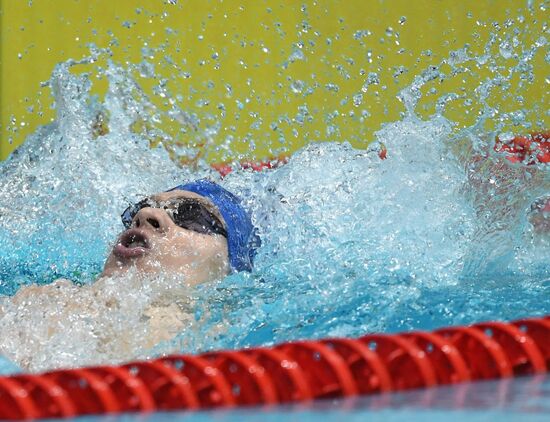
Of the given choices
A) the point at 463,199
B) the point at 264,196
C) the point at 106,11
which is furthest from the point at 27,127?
the point at 463,199

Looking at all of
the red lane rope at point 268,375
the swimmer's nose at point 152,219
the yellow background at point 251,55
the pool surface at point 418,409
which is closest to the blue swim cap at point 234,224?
the swimmer's nose at point 152,219

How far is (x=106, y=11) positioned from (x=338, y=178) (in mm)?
2797

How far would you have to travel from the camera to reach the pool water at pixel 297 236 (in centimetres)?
225

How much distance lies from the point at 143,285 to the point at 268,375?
1019 mm

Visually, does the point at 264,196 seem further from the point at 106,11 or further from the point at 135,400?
the point at 106,11

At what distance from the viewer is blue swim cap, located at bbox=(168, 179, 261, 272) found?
2725 millimetres

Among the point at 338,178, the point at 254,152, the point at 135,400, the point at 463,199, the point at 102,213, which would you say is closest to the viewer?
the point at 135,400

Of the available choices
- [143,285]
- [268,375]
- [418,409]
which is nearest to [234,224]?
[143,285]

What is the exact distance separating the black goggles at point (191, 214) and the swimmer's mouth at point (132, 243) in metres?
0.12

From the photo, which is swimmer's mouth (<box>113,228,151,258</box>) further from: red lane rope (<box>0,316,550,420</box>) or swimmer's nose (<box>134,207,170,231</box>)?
red lane rope (<box>0,316,550,420</box>)

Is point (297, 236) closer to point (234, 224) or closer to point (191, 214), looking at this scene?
point (234, 224)

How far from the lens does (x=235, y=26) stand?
546 cm

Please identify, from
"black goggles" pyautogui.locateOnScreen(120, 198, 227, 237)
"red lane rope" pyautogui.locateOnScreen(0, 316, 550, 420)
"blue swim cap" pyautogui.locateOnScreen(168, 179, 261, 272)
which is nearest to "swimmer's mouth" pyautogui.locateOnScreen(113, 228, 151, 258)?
"black goggles" pyautogui.locateOnScreen(120, 198, 227, 237)

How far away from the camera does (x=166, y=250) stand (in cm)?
253
